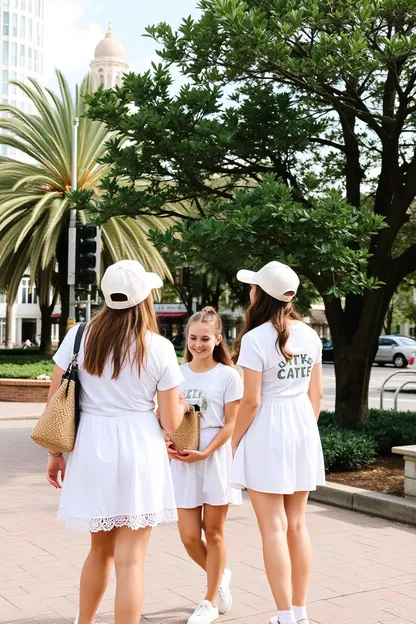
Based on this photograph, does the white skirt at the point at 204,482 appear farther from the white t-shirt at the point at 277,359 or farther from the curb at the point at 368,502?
the curb at the point at 368,502

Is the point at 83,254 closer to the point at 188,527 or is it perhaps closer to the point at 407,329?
the point at 188,527

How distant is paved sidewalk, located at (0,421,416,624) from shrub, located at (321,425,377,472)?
3.48 feet

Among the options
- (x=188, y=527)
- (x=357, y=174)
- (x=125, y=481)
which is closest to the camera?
(x=125, y=481)

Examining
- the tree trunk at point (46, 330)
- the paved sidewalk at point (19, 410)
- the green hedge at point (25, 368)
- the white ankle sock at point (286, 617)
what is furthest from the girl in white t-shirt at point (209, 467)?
the tree trunk at point (46, 330)

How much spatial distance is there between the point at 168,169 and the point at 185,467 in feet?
21.5

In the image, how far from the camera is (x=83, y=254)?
14.8 meters

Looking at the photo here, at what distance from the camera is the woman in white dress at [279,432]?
163 inches

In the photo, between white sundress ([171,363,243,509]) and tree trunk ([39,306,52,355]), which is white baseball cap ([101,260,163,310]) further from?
tree trunk ([39,306,52,355])

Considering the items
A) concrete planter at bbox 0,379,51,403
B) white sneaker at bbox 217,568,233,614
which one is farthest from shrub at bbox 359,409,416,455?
concrete planter at bbox 0,379,51,403

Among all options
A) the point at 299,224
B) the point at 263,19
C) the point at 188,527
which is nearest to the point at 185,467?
the point at 188,527

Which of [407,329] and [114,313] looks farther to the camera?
[407,329]

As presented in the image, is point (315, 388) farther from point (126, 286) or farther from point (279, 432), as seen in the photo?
point (126, 286)

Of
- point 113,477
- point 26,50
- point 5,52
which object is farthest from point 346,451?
point 26,50

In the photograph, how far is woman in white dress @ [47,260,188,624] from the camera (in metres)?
3.57
